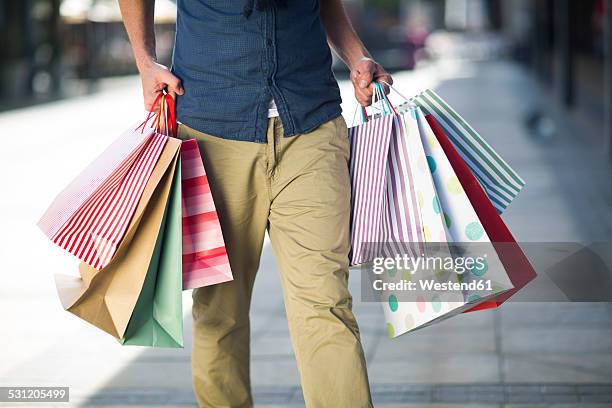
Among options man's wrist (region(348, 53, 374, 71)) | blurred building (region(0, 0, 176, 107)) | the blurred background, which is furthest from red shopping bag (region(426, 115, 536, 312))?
blurred building (region(0, 0, 176, 107))

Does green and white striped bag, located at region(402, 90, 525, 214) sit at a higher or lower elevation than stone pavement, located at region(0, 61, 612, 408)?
higher

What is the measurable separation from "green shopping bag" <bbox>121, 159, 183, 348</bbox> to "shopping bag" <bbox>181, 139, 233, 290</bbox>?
0.24ft

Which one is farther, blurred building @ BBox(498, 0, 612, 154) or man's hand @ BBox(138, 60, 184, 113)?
blurred building @ BBox(498, 0, 612, 154)

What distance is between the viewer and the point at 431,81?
29.7 m

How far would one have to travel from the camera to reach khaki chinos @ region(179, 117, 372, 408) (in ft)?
8.95

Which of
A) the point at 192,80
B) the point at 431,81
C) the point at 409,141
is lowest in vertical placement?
the point at 431,81

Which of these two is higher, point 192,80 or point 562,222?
point 192,80

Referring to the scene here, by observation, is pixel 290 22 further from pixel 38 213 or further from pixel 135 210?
pixel 38 213

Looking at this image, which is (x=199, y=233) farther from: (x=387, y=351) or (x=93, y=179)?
(x=387, y=351)

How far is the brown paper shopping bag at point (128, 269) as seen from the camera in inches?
107

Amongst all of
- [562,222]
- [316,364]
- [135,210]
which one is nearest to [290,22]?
[135,210]

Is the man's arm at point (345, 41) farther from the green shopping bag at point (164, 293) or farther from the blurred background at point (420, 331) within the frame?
the blurred background at point (420, 331)

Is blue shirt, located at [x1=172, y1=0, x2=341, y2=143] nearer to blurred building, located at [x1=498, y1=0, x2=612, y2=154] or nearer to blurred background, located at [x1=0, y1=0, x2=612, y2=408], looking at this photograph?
blurred background, located at [x1=0, y1=0, x2=612, y2=408]

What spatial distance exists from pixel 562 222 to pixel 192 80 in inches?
207
